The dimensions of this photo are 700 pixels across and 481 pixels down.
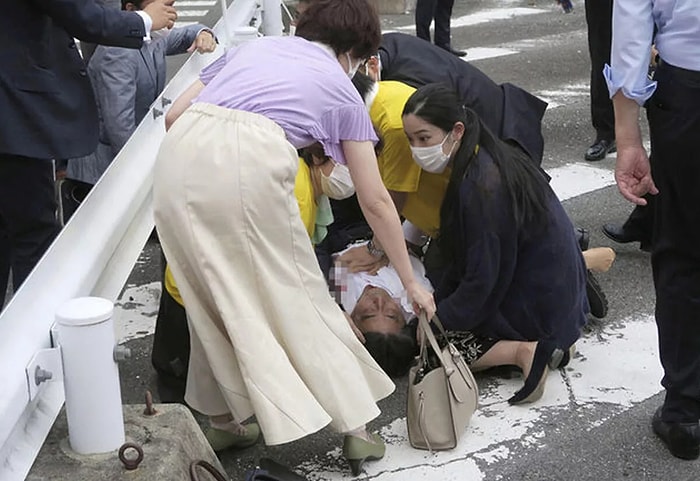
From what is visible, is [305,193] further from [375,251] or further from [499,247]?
[375,251]

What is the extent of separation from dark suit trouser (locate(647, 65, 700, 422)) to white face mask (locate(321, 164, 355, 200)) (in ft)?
3.29

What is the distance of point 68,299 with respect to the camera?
262 centimetres

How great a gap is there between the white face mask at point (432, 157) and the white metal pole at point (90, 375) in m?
1.50

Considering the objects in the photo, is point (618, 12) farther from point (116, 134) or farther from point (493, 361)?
point (116, 134)

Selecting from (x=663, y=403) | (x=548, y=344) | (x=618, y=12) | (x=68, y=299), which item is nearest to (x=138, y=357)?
(x=68, y=299)

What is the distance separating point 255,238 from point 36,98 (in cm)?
90

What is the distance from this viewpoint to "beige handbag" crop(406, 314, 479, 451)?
3221 mm

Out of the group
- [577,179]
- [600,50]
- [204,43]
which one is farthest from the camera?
[600,50]

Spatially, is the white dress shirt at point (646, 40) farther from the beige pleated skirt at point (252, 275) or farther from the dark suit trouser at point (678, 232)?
the beige pleated skirt at point (252, 275)

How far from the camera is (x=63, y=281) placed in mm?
2666

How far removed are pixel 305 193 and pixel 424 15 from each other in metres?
6.16

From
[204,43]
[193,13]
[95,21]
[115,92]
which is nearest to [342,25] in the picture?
[95,21]

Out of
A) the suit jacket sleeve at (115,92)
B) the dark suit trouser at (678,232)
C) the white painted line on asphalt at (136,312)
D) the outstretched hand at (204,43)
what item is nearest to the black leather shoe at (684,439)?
the dark suit trouser at (678,232)

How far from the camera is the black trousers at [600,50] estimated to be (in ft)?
19.5
